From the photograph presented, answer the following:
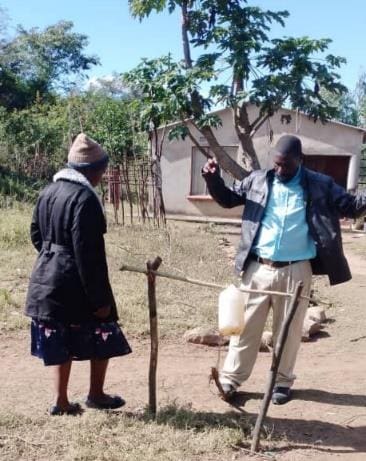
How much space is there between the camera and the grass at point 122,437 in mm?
2822

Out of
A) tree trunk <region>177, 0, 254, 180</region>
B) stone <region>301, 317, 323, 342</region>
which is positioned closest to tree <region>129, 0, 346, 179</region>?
tree trunk <region>177, 0, 254, 180</region>

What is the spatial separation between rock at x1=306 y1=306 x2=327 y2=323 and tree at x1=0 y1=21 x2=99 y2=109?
19.1 metres

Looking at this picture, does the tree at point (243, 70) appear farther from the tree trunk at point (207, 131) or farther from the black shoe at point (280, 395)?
the black shoe at point (280, 395)

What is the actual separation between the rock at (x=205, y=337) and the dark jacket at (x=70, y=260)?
1.90 metres

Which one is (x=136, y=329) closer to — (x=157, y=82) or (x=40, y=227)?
(x=40, y=227)

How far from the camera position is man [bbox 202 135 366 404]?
333cm

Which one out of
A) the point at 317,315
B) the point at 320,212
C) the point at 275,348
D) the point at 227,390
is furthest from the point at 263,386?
the point at 317,315

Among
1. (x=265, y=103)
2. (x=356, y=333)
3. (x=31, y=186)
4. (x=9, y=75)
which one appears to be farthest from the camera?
(x=9, y=75)

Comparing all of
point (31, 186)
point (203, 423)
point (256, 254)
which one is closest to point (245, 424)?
point (203, 423)

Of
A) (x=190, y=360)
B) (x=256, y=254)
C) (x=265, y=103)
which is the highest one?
(x=265, y=103)

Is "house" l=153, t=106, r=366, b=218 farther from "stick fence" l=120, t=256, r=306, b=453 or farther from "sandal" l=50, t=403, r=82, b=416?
"sandal" l=50, t=403, r=82, b=416

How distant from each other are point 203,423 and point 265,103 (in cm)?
546

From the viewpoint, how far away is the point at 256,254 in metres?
3.47

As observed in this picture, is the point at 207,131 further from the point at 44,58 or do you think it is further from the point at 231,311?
the point at 44,58
